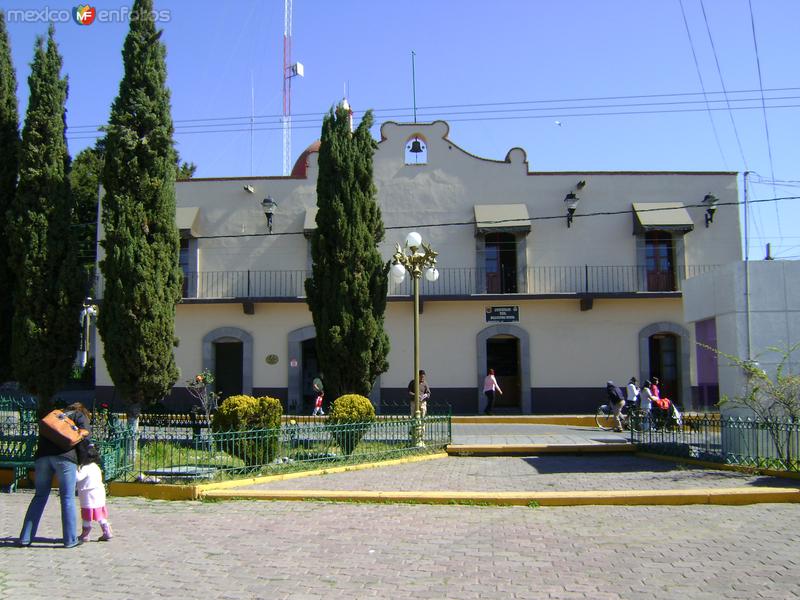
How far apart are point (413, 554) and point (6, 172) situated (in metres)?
11.9

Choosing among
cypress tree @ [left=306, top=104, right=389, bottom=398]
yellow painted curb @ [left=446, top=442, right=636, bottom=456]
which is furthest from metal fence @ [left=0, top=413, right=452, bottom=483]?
cypress tree @ [left=306, top=104, right=389, bottom=398]

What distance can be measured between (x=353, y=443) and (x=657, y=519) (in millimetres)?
5521

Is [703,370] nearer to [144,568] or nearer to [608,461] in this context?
[608,461]

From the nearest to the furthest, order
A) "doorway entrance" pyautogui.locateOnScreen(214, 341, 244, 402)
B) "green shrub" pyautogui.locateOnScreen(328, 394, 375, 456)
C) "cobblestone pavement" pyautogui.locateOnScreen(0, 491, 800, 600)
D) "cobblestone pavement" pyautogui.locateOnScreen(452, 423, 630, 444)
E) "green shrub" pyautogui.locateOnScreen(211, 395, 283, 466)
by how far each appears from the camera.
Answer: "cobblestone pavement" pyautogui.locateOnScreen(0, 491, 800, 600) < "green shrub" pyautogui.locateOnScreen(211, 395, 283, 466) < "green shrub" pyautogui.locateOnScreen(328, 394, 375, 456) < "cobblestone pavement" pyautogui.locateOnScreen(452, 423, 630, 444) < "doorway entrance" pyautogui.locateOnScreen(214, 341, 244, 402)

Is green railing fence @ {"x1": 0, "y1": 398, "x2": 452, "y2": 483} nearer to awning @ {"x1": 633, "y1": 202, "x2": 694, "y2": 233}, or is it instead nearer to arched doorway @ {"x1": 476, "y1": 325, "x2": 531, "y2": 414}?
arched doorway @ {"x1": 476, "y1": 325, "x2": 531, "y2": 414}

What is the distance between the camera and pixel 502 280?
76.7 ft

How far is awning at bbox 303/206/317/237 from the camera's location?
2280cm

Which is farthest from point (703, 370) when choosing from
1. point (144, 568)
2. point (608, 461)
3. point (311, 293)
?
point (144, 568)

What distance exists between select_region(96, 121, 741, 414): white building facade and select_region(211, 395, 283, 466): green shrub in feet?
38.6

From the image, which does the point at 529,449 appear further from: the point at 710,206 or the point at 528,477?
the point at 710,206

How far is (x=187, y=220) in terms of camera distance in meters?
23.4

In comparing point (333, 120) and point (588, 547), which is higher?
point (333, 120)

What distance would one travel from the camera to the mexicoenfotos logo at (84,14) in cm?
1533

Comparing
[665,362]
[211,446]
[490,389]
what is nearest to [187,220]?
[490,389]
